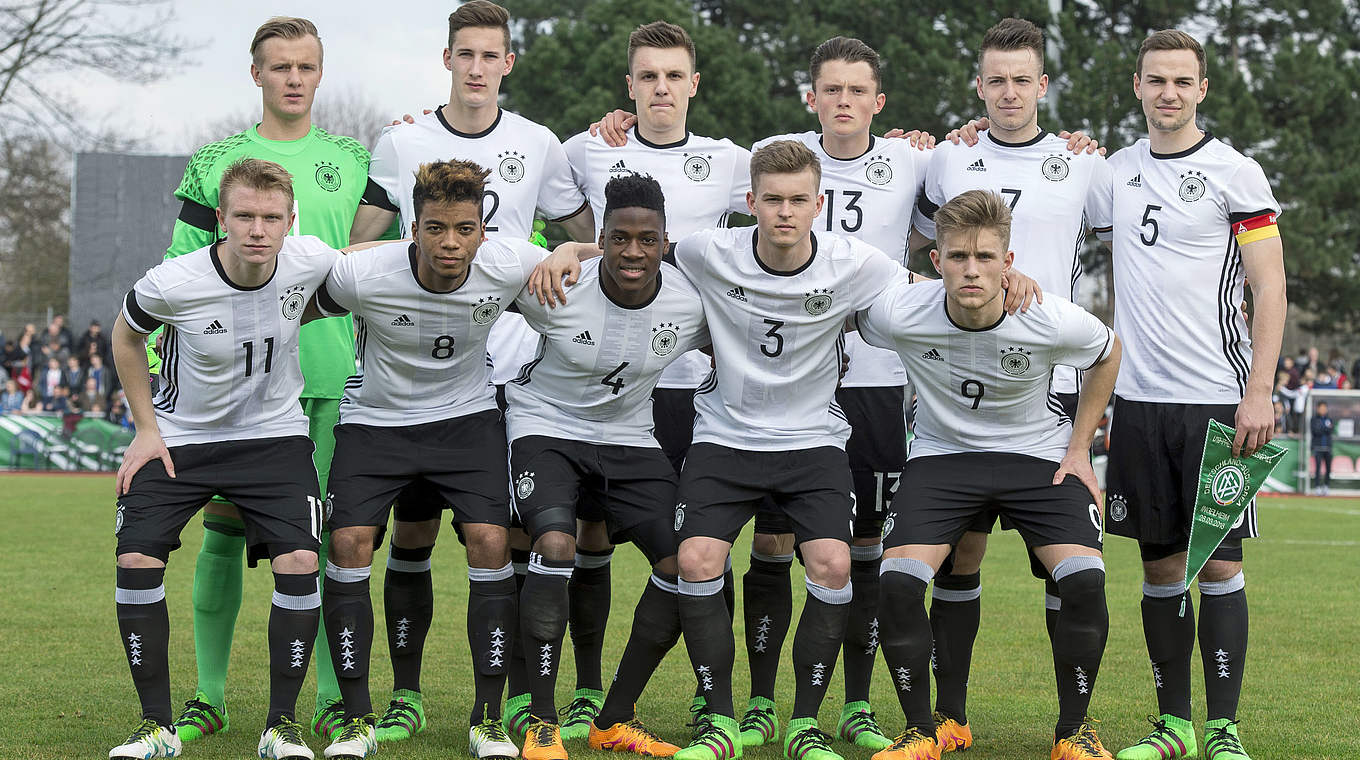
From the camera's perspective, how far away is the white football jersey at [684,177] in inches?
232

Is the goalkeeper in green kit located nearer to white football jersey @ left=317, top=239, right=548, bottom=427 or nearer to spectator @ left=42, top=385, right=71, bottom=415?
white football jersey @ left=317, top=239, right=548, bottom=427

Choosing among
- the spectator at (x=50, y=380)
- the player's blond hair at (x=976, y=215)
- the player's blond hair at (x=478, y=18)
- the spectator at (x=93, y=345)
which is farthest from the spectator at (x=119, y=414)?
the player's blond hair at (x=976, y=215)

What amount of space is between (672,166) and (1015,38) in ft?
5.01

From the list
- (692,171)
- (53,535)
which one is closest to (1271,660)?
(692,171)

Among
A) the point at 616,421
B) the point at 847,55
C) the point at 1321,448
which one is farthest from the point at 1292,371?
the point at 616,421

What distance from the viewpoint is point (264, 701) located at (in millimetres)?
6086

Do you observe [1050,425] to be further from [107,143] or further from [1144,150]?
[107,143]

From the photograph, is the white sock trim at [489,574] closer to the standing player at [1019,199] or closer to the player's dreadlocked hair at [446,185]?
the player's dreadlocked hair at [446,185]

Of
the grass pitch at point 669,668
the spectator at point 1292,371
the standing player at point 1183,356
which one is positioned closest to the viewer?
the standing player at point 1183,356

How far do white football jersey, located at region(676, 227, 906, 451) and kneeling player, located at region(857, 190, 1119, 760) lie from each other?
162mm

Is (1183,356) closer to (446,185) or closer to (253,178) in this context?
(446,185)

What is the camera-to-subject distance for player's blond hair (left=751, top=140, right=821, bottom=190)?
16.8 feet

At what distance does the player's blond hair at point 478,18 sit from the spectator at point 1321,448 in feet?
60.7

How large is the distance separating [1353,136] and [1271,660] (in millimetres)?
26557
